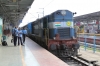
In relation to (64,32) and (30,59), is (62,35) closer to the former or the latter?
(64,32)

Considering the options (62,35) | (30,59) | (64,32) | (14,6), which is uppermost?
(14,6)

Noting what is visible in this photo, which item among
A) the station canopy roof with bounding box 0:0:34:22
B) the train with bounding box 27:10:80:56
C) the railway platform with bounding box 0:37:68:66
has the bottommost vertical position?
the railway platform with bounding box 0:37:68:66

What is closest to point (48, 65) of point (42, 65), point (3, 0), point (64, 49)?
point (42, 65)

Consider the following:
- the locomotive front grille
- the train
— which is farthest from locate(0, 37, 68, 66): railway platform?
the locomotive front grille

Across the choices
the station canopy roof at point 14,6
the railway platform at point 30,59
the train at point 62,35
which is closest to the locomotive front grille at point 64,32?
the train at point 62,35

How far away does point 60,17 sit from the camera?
14414 millimetres

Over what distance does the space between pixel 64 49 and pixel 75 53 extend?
2.84 feet

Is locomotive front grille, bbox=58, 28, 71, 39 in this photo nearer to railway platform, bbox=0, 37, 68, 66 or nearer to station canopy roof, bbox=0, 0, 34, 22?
railway platform, bbox=0, 37, 68, 66

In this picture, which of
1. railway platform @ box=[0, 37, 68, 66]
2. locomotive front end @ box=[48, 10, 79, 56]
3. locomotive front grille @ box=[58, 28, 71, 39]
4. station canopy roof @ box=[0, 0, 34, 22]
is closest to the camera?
railway platform @ box=[0, 37, 68, 66]

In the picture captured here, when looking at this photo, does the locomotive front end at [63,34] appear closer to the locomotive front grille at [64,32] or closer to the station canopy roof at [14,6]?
the locomotive front grille at [64,32]

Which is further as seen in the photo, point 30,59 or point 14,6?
point 14,6

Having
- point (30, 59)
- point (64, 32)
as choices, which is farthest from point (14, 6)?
point (30, 59)

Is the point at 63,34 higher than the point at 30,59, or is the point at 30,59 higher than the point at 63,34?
the point at 63,34

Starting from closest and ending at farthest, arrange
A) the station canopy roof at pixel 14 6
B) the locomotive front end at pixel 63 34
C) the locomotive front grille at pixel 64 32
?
the locomotive front end at pixel 63 34
the locomotive front grille at pixel 64 32
the station canopy roof at pixel 14 6
